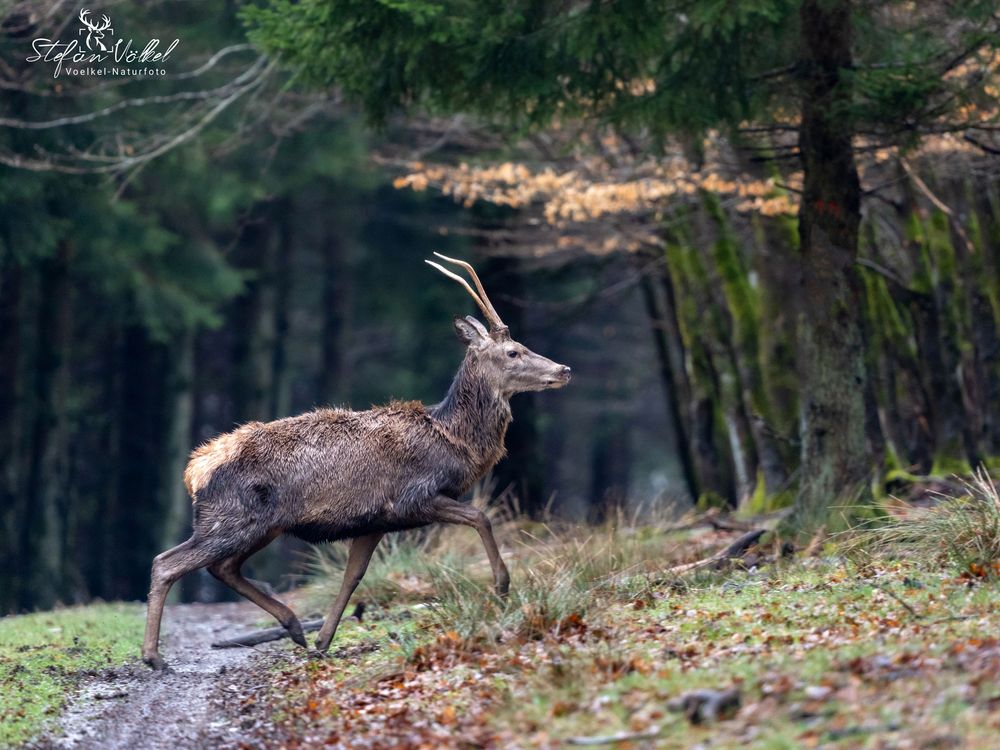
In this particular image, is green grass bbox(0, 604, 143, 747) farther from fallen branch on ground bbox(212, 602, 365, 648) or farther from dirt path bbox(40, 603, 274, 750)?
fallen branch on ground bbox(212, 602, 365, 648)

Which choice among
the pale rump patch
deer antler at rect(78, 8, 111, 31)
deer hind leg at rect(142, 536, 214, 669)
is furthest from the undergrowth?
deer antler at rect(78, 8, 111, 31)

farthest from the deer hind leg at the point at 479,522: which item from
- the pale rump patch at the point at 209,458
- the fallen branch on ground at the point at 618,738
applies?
the fallen branch on ground at the point at 618,738

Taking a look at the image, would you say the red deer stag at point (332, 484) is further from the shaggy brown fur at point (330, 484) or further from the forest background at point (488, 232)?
the forest background at point (488, 232)

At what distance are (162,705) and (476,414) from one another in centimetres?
328

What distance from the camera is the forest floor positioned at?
648 centimetres

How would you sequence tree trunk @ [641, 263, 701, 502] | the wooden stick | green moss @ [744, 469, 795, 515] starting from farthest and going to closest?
tree trunk @ [641, 263, 701, 502], green moss @ [744, 469, 795, 515], the wooden stick

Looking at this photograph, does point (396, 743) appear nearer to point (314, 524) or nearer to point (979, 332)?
point (314, 524)

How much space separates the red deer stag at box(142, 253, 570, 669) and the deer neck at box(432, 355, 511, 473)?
1 centimetres

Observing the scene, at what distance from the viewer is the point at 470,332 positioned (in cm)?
1102

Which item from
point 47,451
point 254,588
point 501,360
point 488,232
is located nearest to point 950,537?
point 501,360

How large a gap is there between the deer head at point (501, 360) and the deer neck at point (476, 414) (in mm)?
64

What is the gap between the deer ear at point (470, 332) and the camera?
11000 millimetres

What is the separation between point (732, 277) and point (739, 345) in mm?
947

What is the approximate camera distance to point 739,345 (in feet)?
60.3
